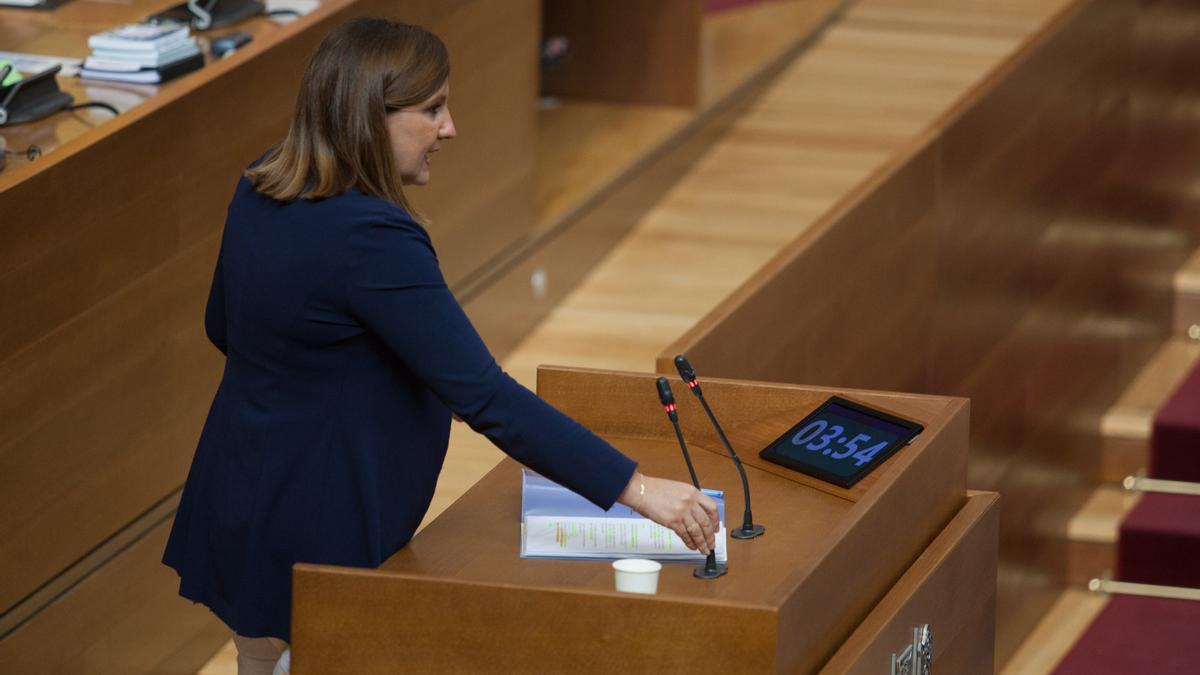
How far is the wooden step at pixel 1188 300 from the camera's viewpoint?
20.9ft

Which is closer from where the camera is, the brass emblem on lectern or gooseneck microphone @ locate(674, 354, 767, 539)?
gooseneck microphone @ locate(674, 354, 767, 539)

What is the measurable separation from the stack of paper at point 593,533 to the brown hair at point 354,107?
0.43 metres

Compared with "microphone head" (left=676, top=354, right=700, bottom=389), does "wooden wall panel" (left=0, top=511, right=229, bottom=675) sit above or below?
below

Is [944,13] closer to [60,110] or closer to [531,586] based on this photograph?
[60,110]

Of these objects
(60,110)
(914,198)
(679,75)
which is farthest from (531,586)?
(679,75)

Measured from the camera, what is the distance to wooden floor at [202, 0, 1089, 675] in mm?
4832

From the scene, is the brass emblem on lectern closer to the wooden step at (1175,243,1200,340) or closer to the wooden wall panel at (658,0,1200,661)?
the wooden wall panel at (658,0,1200,661)

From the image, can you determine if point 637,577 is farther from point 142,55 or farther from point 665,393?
point 142,55

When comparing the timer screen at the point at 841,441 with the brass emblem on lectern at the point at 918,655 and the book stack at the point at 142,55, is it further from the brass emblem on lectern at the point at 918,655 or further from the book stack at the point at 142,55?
the book stack at the point at 142,55

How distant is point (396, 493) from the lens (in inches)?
86.0

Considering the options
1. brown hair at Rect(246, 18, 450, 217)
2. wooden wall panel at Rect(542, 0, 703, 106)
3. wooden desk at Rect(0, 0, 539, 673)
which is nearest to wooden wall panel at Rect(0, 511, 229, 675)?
wooden desk at Rect(0, 0, 539, 673)

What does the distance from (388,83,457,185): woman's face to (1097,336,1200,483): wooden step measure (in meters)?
4.17

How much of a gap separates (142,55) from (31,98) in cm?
23

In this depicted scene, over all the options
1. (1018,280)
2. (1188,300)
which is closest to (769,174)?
(1018,280)
